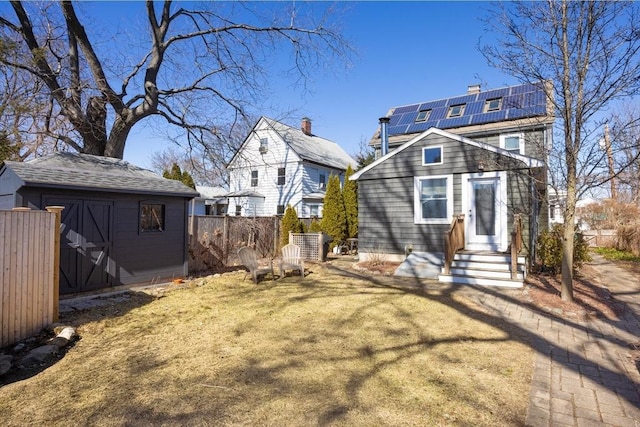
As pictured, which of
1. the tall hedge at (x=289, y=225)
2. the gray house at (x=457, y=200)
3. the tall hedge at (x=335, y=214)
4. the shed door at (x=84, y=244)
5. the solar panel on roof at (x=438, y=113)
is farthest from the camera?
the solar panel on roof at (x=438, y=113)

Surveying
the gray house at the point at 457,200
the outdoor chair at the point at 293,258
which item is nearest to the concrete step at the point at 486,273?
the gray house at the point at 457,200

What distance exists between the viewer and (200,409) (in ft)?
9.54

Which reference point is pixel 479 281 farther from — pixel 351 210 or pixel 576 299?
pixel 351 210

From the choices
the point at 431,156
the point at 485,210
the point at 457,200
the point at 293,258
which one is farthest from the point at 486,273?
the point at 293,258

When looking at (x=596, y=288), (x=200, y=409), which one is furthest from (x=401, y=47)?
(x=200, y=409)

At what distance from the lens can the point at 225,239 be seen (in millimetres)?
12109

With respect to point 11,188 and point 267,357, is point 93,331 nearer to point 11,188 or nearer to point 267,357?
point 267,357

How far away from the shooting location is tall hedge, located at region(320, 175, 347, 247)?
599 inches

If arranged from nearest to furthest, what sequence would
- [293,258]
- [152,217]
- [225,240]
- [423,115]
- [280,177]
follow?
1. [152,217]
2. [293,258]
3. [225,240]
4. [423,115]
5. [280,177]

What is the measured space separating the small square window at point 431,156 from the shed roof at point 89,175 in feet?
22.4

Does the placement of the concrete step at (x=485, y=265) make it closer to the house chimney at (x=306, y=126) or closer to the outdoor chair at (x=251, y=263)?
the outdoor chair at (x=251, y=263)

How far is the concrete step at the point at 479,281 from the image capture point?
7.71m

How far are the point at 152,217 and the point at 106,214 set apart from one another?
128 cm

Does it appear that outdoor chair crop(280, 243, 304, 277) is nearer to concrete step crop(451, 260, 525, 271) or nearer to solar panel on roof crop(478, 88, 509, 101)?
concrete step crop(451, 260, 525, 271)
